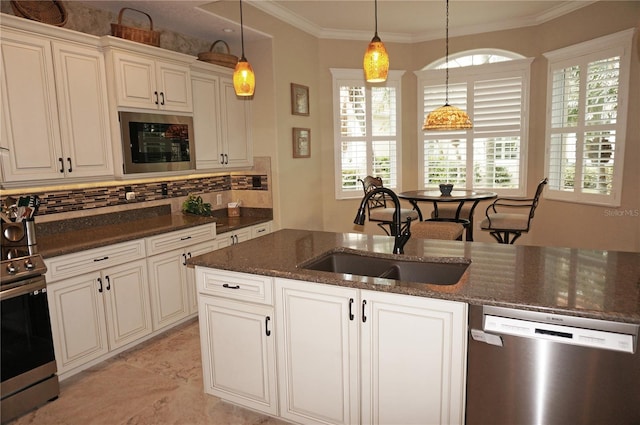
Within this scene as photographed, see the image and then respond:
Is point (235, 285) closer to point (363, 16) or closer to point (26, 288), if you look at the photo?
point (26, 288)

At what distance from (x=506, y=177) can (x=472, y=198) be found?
4.95ft

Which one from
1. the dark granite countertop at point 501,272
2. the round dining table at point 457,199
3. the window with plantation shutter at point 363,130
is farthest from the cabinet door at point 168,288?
the window with plantation shutter at point 363,130

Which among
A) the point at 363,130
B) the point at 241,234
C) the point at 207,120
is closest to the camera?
the point at 207,120

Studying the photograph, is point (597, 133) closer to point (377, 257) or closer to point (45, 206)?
point (377, 257)

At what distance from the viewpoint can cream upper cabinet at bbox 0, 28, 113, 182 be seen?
8.49ft

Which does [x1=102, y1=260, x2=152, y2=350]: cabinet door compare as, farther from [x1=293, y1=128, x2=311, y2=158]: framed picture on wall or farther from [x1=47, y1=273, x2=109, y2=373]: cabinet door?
[x1=293, y1=128, x2=311, y2=158]: framed picture on wall

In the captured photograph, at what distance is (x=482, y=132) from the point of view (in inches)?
218

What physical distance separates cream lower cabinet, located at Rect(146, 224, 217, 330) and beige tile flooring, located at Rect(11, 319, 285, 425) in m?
0.33

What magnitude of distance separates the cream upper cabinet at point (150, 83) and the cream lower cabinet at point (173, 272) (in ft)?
3.54

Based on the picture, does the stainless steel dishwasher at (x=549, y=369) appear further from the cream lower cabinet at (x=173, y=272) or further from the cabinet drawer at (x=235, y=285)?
Answer: the cream lower cabinet at (x=173, y=272)

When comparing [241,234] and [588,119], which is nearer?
[241,234]

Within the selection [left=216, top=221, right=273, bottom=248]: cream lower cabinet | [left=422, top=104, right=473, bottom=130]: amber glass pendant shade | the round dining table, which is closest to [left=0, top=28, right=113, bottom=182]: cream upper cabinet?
[left=216, top=221, right=273, bottom=248]: cream lower cabinet

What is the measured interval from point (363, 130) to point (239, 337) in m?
4.04

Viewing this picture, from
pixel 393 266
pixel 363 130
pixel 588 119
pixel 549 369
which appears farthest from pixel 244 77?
pixel 588 119
